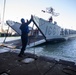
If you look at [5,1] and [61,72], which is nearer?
[61,72]

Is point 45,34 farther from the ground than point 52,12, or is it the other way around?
point 52,12

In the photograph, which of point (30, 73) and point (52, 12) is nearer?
point (30, 73)

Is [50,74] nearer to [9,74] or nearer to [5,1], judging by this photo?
→ [9,74]

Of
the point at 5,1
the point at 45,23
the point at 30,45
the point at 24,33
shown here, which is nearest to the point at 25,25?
the point at 24,33

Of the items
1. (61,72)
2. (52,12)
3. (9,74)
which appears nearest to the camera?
(9,74)

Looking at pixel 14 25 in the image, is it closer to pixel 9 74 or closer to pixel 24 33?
pixel 24 33

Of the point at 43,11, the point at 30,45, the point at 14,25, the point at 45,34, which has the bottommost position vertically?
the point at 30,45

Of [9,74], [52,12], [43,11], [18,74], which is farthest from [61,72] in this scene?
[52,12]

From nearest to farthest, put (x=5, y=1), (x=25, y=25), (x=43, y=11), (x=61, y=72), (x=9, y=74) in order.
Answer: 1. (x=9, y=74)
2. (x=61, y=72)
3. (x=25, y=25)
4. (x=5, y=1)
5. (x=43, y=11)

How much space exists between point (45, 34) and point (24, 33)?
9.45 metres

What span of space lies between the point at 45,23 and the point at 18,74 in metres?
11.4

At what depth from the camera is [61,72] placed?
2.89m

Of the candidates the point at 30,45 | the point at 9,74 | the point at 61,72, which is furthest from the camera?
the point at 30,45

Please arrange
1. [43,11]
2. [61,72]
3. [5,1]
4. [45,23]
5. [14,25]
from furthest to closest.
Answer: [43,11]
[14,25]
[45,23]
[5,1]
[61,72]
